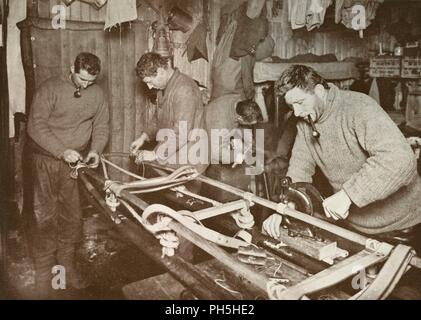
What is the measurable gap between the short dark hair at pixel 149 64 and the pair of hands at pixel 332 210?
155 cm

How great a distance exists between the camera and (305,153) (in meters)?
2.43

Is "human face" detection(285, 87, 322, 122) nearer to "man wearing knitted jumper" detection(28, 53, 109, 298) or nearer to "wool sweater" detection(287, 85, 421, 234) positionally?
"wool sweater" detection(287, 85, 421, 234)

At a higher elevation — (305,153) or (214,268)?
(305,153)

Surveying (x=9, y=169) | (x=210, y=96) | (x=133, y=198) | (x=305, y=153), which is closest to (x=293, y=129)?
(x=210, y=96)

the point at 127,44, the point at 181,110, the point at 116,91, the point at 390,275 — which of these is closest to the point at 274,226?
the point at 390,275

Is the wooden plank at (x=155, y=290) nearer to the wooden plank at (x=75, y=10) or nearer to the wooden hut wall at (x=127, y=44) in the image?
the wooden hut wall at (x=127, y=44)

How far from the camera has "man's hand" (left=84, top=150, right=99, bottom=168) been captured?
3041 millimetres

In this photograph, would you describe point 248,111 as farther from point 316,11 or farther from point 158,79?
point 316,11

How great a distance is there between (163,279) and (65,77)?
2.07 metres

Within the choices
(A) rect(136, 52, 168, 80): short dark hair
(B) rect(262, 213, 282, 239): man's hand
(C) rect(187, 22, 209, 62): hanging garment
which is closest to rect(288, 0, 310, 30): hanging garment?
(C) rect(187, 22, 209, 62): hanging garment

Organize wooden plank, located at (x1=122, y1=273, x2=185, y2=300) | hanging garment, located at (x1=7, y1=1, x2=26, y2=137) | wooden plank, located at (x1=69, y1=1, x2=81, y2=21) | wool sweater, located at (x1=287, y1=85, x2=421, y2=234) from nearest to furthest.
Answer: wooden plank, located at (x1=122, y1=273, x2=185, y2=300), wool sweater, located at (x1=287, y1=85, x2=421, y2=234), hanging garment, located at (x1=7, y1=1, x2=26, y2=137), wooden plank, located at (x1=69, y1=1, x2=81, y2=21)

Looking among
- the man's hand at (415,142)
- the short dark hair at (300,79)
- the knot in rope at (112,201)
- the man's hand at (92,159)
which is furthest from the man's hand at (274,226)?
the man's hand at (415,142)

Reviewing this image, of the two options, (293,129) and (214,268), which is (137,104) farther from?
(214,268)

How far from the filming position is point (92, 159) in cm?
310
